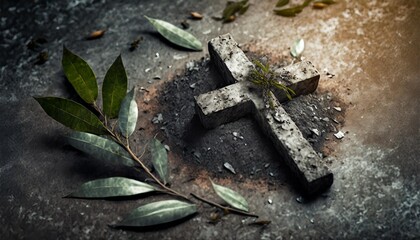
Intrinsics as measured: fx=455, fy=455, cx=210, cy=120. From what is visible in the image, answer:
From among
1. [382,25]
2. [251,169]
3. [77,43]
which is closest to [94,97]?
[77,43]

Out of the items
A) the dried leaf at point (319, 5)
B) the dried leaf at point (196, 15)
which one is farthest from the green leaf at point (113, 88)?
the dried leaf at point (319, 5)

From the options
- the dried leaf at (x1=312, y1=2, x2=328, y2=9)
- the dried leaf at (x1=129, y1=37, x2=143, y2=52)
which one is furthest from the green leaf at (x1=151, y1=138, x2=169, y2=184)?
the dried leaf at (x1=312, y1=2, x2=328, y2=9)

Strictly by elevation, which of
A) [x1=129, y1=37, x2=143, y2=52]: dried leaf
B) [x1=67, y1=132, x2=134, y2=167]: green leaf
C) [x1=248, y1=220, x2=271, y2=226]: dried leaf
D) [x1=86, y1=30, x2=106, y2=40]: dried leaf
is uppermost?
[x1=86, y1=30, x2=106, y2=40]: dried leaf

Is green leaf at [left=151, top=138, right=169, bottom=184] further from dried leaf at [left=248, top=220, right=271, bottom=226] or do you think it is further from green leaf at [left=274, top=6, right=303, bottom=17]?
green leaf at [left=274, top=6, right=303, bottom=17]

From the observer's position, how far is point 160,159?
6.30 ft

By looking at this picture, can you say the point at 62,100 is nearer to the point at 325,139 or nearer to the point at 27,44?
the point at 27,44

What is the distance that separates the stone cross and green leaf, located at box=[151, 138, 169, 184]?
23cm

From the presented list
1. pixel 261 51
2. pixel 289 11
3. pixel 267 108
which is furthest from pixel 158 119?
pixel 289 11

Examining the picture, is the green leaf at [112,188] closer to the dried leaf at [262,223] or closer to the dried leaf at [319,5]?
the dried leaf at [262,223]

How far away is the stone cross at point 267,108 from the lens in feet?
5.91

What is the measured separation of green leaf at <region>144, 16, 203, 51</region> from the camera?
2439 millimetres

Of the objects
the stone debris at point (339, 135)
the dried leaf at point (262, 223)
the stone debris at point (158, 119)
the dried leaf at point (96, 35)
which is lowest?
the dried leaf at point (262, 223)

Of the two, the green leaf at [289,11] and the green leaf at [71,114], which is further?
the green leaf at [289,11]

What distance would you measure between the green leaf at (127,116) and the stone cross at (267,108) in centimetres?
A: 29
